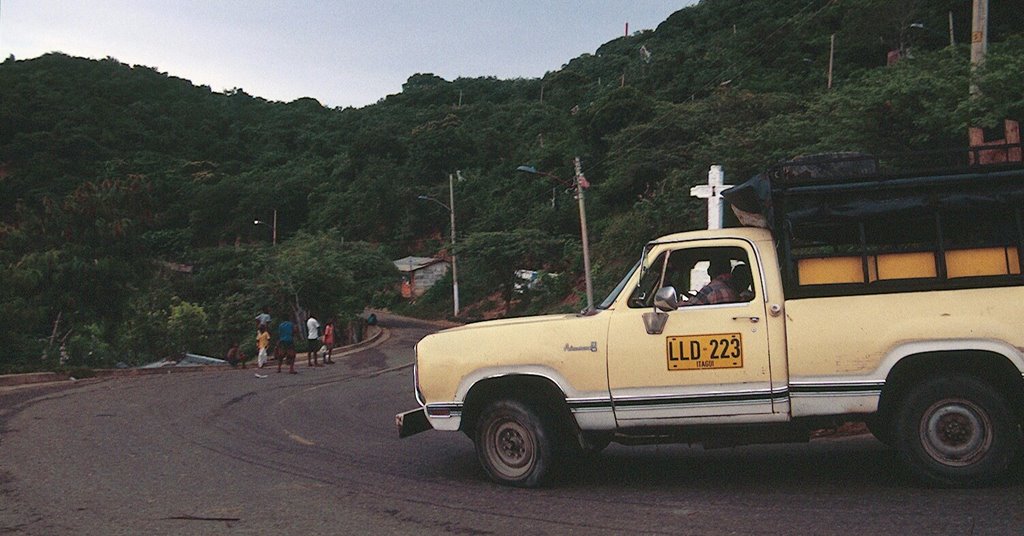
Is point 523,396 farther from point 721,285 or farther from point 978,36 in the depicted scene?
point 978,36

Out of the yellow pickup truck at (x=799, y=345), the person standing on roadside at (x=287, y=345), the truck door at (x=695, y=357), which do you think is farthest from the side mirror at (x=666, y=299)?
the person standing on roadside at (x=287, y=345)

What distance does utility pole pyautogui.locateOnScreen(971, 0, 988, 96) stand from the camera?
18781 mm

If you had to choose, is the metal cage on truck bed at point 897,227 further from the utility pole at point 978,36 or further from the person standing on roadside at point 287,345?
the person standing on roadside at point 287,345

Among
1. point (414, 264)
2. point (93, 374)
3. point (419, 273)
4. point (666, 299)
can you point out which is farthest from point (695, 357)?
point (419, 273)

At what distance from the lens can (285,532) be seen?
19.3ft

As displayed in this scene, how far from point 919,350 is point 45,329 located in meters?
29.6

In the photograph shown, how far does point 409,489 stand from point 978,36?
1794cm

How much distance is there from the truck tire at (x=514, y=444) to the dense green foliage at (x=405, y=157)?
548 inches

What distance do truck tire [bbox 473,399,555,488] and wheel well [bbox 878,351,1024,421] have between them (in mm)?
2655

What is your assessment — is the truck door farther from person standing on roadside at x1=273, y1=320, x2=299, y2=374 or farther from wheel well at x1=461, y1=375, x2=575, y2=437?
person standing on roadside at x1=273, y1=320, x2=299, y2=374

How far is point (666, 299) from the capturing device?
21.3ft

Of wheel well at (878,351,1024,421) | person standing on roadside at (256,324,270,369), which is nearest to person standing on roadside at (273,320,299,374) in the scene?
person standing on roadside at (256,324,270,369)

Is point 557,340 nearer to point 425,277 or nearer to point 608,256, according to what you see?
point 608,256

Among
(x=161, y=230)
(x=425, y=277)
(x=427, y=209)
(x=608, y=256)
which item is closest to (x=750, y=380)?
(x=608, y=256)
